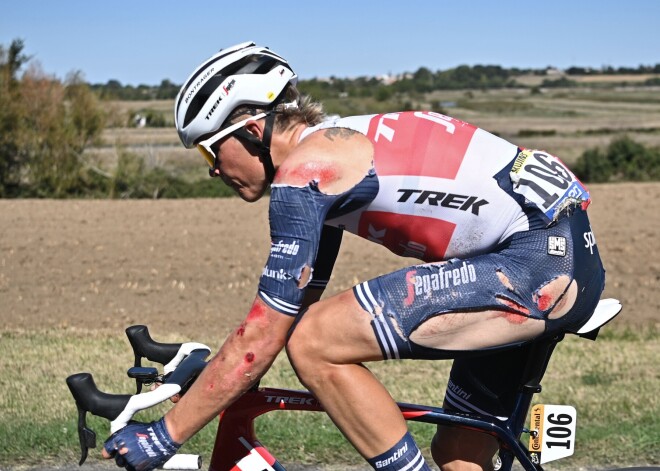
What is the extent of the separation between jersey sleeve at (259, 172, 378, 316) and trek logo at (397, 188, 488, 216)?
242 mm

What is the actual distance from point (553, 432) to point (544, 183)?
0.87m

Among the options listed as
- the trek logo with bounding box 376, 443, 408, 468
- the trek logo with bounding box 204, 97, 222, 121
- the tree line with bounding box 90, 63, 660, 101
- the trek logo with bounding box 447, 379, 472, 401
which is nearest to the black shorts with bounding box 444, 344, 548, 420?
the trek logo with bounding box 447, 379, 472, 401

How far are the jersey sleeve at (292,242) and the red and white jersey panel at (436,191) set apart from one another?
22cm

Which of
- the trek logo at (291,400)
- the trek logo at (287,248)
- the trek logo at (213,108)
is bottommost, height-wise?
the trek logo at (291,400)

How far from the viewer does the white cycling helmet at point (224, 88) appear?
3053 mm

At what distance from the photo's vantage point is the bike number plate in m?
3.33

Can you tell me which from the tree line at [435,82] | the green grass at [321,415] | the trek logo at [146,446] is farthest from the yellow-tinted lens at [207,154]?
the tree line at [435,82]

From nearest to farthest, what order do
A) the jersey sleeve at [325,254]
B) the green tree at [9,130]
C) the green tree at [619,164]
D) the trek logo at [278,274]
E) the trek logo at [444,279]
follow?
1. the trek logo at [278,274]
2. the trek logo at [444,279]
3. the jersey sleeve at [325,254]
4. the green tree at [9,130]
5. the green tree at [619,164]

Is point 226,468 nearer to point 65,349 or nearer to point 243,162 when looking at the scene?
point 243,162

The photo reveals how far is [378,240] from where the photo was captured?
320cm

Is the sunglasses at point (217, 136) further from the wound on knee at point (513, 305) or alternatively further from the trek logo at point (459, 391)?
the trek logo at point (459, 391)

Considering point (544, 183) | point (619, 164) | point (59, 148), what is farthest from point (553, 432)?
point (619, 164)

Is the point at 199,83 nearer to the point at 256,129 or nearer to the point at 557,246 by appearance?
the point at 256,129

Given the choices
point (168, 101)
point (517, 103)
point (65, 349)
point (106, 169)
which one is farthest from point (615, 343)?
point (517, 103)
